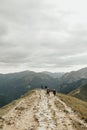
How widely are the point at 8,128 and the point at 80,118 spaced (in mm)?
12659

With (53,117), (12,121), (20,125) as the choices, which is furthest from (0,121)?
(53,117)

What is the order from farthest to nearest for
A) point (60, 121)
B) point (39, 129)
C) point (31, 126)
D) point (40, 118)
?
point (40, 118)
point (60, 121)
point (31, 126)
point (39, 129)

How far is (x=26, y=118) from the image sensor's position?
37.5 m

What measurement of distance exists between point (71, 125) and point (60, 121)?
8.83 feet

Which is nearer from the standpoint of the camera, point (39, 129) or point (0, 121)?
point (39, 129)

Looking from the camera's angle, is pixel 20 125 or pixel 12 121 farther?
pixel 12 121

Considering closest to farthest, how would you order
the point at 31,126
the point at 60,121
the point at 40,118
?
the point at 31,126 → the point at 60,121 → the point at 40,118

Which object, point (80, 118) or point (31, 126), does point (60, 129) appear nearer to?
point (31, 126)

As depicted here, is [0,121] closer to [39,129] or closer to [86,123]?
[39,129]

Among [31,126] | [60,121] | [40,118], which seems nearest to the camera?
[31,126]

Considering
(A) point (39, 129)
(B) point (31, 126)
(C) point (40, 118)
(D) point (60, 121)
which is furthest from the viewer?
(C) point (40, 118)

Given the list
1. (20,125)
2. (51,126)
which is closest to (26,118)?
(20,125)

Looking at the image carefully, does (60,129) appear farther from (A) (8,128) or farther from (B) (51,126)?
(A) (8,128)

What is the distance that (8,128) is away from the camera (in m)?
30.9
